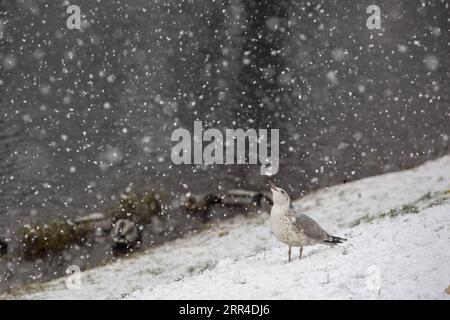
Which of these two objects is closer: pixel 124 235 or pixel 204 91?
pixel 124 235

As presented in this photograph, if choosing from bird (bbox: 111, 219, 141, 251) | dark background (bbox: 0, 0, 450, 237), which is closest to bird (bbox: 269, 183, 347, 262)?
bird (bbox: 111, 219, 141, 251)

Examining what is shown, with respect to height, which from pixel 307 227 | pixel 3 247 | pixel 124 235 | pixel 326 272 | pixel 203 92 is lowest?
pixel 3 247

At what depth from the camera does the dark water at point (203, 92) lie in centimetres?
2622

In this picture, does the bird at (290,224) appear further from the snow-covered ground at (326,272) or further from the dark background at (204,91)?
the dark background at (204,91)

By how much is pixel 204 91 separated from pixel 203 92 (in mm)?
109

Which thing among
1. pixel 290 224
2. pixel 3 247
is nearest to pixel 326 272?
pixel 290 224

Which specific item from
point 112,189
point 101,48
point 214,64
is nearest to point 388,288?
point 112,189

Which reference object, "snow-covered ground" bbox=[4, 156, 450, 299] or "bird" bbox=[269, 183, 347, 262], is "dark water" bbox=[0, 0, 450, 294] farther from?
"bird" bbox=[269, 183, 347, 262]

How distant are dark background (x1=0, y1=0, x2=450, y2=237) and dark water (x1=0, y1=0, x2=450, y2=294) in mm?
89

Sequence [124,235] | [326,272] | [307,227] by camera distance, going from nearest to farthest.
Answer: [326,272] < [307,227] < [124,235]

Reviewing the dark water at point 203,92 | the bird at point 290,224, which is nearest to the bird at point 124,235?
the dark water at point 203,92

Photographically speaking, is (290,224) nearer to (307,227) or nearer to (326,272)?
(307,227)

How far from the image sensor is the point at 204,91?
32.5 meters
